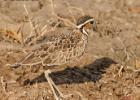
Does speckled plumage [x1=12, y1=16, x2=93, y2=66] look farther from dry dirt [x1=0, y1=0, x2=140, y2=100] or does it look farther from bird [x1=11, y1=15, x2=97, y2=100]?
dry dirt [x1=0, y1=0, x2=140, y2=100]

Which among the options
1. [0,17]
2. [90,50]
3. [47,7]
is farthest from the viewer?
[47,7]

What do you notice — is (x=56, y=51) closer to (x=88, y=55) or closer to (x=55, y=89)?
(x=55, y=89)

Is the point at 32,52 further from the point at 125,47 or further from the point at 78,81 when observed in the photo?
the point at 125,47

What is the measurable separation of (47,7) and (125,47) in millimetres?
1848

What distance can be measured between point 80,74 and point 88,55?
527 millimetres

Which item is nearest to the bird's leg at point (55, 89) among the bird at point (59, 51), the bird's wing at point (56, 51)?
the bird at point (59, 51)

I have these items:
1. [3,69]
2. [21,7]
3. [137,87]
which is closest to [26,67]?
[3,69]

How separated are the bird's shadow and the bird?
0.20 m

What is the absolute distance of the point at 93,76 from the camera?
813 cm

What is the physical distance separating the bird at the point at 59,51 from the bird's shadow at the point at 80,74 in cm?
20

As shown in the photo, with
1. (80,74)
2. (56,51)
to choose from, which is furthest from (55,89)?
(80,74)

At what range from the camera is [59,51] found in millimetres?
7590

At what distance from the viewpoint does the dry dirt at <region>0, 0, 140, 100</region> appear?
768cm

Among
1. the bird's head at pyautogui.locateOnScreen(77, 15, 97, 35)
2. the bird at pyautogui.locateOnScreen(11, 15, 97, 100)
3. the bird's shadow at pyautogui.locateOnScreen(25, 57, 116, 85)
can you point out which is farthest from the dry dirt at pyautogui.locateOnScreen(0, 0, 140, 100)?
the bird's head at pyautogui.locateOnScreen(77, 15, 97, 35)
